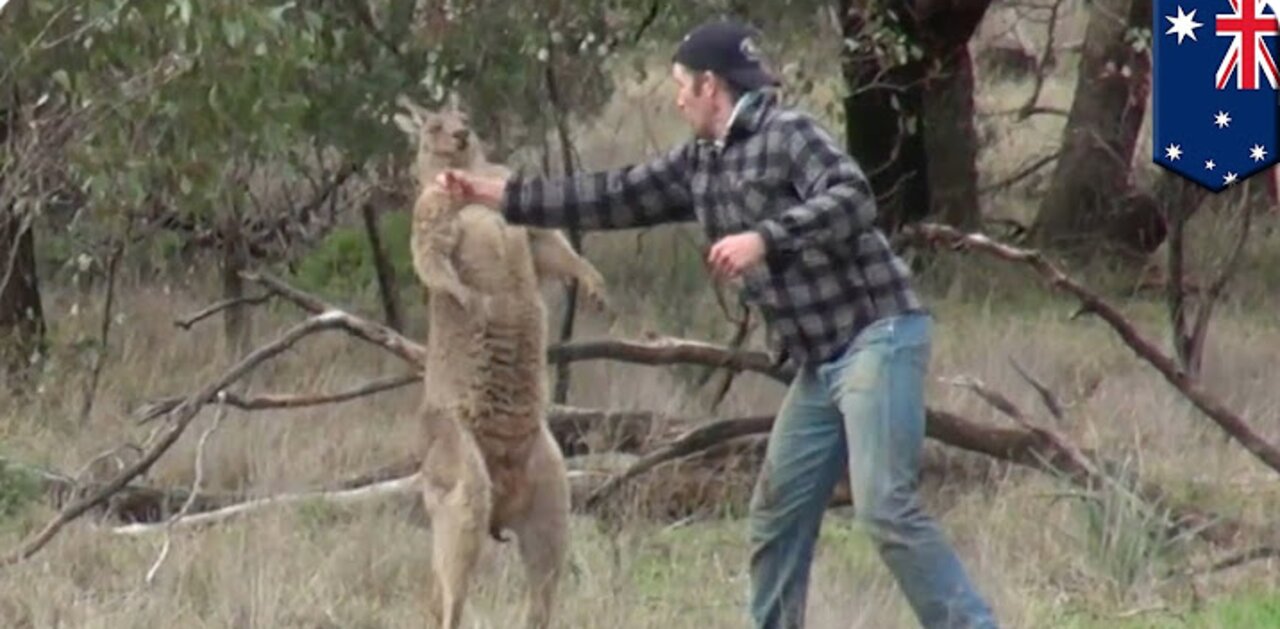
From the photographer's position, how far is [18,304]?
1383 centimetres

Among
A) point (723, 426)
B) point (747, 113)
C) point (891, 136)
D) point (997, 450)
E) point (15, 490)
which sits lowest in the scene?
point (15, 490)

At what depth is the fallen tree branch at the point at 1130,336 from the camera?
8.94 metres

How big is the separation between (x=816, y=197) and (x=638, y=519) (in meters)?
3.30

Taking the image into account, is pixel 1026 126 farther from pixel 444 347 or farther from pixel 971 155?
pixel 444 347

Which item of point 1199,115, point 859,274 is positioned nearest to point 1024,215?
point 1199,115

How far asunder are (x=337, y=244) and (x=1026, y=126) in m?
8.71

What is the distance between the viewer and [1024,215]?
832 inches

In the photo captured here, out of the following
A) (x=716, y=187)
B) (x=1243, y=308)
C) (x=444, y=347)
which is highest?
(x=716, y=187)

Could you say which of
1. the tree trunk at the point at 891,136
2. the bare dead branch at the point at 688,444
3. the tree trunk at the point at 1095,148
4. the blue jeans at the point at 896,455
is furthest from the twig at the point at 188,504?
the tree trunk at the point at 1095,148

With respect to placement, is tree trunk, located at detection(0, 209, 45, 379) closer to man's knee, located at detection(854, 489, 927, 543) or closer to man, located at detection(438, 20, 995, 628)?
man, located at detection(438, 20, 995, 628)

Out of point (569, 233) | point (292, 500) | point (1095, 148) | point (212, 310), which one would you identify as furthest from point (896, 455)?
point (1095, 148)

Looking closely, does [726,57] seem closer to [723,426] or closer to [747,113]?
[747,113]

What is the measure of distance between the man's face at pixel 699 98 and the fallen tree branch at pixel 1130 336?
226 centimetres

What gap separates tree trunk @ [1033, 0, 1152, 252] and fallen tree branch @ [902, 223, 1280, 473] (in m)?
8.36
